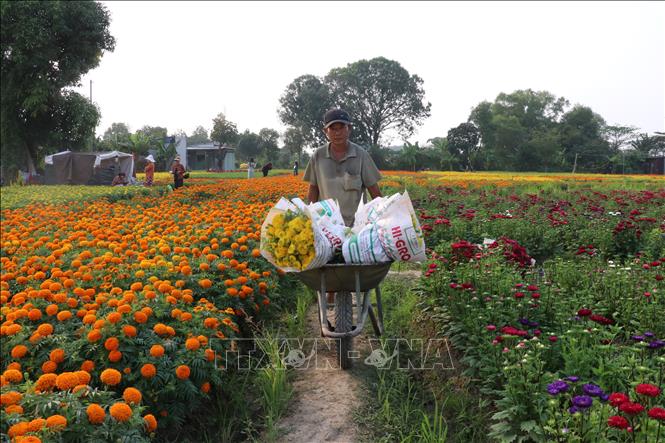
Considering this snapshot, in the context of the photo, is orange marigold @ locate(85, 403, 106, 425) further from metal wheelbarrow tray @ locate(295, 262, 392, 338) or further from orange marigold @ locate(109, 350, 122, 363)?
metal wheelbarrow tray @ locate(295, 262, 392, 338)

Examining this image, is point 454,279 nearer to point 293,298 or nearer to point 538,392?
point 293,298

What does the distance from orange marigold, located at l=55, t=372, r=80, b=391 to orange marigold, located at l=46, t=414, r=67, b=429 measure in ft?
1.07

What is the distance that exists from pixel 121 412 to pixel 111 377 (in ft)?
1.24

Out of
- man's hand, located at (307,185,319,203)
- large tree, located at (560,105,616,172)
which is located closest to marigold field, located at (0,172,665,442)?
man's hand, located at (307,185,319,203)

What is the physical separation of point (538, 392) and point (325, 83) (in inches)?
2585

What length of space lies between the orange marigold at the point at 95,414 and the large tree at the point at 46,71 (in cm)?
2623

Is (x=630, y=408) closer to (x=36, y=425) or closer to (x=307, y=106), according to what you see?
(x=36, y=425)

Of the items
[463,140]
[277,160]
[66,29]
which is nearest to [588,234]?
[66,29]

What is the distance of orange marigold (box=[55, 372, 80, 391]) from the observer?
2.18 metres

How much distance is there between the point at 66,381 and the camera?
7.18ft

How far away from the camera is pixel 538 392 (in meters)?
2.47

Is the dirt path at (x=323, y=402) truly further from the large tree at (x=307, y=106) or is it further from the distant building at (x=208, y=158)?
the large tree at (x=307, y=106)

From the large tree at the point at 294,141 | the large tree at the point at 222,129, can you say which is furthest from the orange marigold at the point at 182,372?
the large tree at the point at 294,141

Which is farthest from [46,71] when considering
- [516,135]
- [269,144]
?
[516,135]
